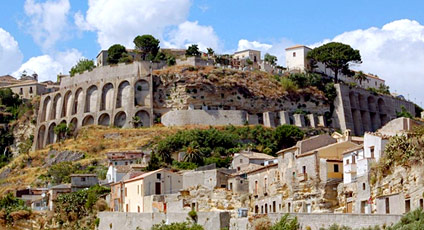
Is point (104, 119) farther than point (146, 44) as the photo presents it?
No

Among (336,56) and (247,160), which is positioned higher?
(336,56)

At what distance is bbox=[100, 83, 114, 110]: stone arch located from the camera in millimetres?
99938

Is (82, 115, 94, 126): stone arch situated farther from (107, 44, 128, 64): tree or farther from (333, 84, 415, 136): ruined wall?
(333, 84, 415, 136): ruined wall

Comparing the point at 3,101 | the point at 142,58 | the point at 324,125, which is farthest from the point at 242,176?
the point at 3,101

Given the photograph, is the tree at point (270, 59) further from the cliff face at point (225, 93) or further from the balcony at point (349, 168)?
the balcony at point (349, 168)

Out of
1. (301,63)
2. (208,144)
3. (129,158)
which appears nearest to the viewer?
(129,158)

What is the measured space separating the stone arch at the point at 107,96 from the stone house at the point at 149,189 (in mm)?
41953

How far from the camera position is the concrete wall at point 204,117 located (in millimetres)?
91500

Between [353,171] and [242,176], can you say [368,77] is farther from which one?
[353,171]

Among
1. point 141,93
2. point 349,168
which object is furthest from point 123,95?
point 349,168

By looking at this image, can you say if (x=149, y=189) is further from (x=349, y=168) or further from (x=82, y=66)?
(x=82, y=66)

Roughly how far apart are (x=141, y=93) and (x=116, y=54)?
41.9 ft

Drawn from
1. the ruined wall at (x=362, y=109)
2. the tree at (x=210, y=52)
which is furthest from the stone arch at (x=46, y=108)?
the ruined wall at (x=362, y=109)

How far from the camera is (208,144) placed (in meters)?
79.8
